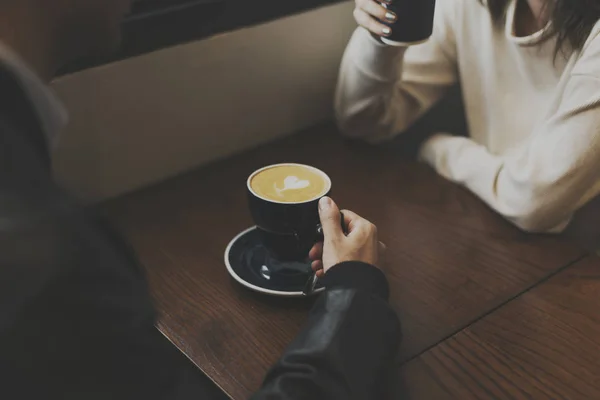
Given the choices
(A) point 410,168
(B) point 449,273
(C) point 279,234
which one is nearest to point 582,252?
(B) point 449,273

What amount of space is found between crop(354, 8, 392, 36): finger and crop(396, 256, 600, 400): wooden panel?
391 mm

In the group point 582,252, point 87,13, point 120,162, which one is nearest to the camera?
point 87,13

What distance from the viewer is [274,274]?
3.00ft

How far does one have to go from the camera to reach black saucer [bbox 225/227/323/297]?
89 cm

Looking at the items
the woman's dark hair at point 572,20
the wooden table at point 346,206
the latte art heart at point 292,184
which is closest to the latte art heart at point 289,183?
the latte art heart at point 292,184

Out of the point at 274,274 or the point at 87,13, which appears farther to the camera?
the point at 274,274

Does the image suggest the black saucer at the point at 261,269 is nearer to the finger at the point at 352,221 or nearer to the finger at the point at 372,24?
the finger at the point at 352,221

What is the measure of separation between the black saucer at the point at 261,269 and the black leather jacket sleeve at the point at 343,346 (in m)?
0.11

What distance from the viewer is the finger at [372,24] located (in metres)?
1.01

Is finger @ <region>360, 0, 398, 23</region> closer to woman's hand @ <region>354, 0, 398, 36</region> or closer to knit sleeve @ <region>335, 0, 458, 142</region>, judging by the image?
woman's hand @ <region>354, 0, 398, 36</region>

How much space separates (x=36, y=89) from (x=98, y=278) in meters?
0.15

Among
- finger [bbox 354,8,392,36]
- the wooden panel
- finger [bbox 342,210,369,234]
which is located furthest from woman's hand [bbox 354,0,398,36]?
the wooden panel

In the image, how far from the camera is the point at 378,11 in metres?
1.02

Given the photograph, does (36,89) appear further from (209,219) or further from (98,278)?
(209,219)
